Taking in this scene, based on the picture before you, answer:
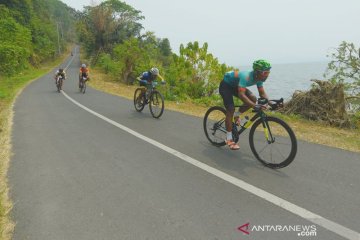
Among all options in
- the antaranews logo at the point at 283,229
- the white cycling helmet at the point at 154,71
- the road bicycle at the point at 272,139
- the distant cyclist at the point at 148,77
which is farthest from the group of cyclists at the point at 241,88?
the distant cyclist at the point at 148,77

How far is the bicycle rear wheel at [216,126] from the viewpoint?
640 centimetres

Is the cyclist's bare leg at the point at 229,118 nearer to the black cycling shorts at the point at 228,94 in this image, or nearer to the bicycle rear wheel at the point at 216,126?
the black cycling shorts at the point at 228,94

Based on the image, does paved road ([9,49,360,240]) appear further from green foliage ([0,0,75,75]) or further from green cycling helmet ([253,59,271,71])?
green foliage ([0,0,75,75])

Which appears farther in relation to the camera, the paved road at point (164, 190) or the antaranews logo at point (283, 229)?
the paved road at point (164, 190)

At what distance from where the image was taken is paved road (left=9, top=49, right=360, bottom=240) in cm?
334

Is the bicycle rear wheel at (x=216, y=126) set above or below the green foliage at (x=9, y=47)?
below

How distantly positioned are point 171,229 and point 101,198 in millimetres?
1263

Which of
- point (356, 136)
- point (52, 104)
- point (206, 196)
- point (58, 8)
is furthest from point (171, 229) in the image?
point (58, 8)

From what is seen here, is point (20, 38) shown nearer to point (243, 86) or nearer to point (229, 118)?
point (229, 118)

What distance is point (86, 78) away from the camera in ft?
61.0

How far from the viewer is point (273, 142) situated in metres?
5.21

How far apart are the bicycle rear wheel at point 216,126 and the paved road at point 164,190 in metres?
0.20

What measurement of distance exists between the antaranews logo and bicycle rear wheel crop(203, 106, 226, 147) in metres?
3.10

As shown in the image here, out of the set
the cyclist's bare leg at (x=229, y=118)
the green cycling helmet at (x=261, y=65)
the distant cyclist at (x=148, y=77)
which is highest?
the green cycling helmet at (x=261, y=65)
